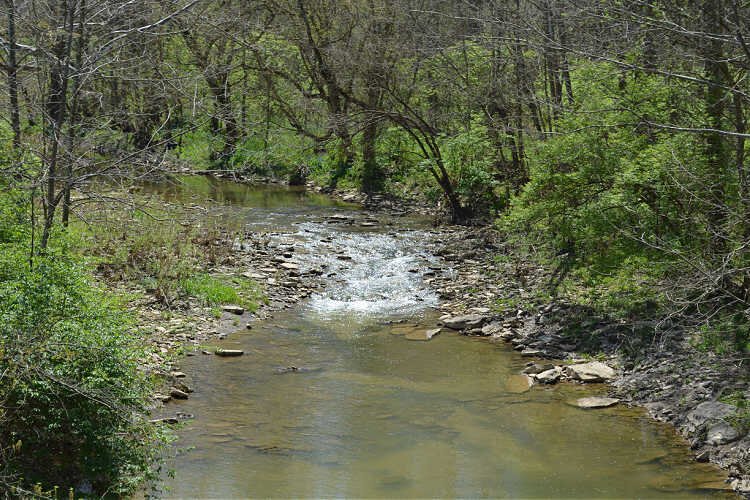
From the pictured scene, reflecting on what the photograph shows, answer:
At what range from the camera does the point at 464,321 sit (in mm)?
11922

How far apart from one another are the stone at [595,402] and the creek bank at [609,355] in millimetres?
121

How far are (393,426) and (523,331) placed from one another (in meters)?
3.74

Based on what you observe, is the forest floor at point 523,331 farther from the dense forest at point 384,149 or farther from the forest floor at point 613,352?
the dense forest at point 384,149

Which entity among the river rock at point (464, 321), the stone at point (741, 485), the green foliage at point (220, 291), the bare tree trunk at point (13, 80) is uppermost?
the bare tree trunk at point (13, 80)

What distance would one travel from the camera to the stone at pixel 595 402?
903 centimetres

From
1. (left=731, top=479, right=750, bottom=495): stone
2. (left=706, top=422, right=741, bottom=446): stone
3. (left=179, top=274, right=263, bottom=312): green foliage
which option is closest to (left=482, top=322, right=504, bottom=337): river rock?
(left=179, top=274, right=263, bottom=312): green foliage

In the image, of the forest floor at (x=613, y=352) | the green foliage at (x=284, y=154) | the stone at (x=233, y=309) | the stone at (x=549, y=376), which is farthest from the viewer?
the green foliage at (x=284, y=154)

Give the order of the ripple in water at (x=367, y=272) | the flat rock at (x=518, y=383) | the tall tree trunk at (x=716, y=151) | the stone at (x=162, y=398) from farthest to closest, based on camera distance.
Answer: the ripple in water at (x=367, y=272)
the flat rock at (x=518, y=383)
the tall tree trunk at (x=716, y=151)
the stone at (x=162, y=398)

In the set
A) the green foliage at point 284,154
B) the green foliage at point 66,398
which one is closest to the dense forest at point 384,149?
the green foliage at point 66,398

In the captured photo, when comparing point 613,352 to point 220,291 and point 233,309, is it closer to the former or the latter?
point 233,309

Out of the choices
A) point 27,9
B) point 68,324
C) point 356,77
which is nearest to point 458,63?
point 356,77

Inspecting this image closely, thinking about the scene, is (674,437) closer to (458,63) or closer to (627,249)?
(627,249)

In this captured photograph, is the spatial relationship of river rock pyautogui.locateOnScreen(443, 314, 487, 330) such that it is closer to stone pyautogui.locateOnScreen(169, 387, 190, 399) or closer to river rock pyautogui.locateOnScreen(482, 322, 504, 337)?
river rock pyautogui.locateOnScreen(482, 322, 504, 337)

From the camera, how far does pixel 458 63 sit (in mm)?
19062
